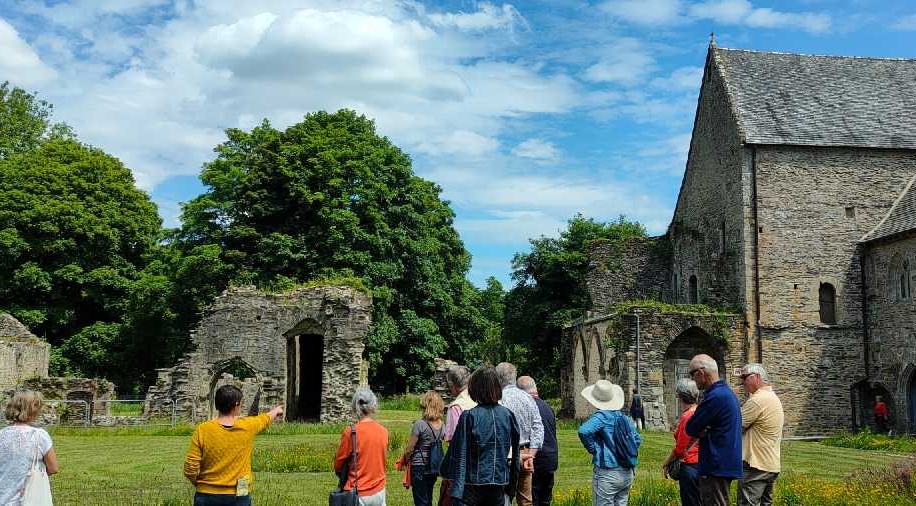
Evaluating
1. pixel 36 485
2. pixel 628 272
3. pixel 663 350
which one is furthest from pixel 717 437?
pixel 628 272

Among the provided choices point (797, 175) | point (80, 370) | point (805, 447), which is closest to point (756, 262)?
point (797, 175)

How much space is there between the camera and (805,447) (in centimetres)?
2312

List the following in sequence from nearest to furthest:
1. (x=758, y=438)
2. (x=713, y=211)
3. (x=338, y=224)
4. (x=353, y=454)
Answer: (x=353, y=454)
(x=758, y=438)
(x=713, y=211)
(x=338, y=224)

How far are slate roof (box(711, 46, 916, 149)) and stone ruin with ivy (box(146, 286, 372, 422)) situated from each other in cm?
1477

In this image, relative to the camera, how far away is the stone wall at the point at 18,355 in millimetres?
30719

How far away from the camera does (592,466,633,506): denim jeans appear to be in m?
8.12

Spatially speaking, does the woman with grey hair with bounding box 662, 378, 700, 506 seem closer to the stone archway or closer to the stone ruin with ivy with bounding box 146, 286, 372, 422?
the stone ruin with ivy with bounding box 146, 286, 372, 422

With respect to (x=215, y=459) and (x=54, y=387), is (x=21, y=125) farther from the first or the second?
(x=215, y=459)

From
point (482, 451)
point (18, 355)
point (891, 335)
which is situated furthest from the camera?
point (18, 355)

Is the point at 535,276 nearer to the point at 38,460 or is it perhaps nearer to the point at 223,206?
the point at 223,206

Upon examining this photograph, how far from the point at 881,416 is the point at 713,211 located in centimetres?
899

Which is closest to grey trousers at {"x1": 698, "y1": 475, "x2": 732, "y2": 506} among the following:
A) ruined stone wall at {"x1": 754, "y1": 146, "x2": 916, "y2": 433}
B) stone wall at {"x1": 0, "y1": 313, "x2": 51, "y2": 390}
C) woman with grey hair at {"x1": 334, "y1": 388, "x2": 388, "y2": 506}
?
woman with grey hair at {"x1": 334, "y1": 388, "x2": 388, "y2": 506}

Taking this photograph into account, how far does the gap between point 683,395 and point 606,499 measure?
122 cm

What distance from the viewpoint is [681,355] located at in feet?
96.2
